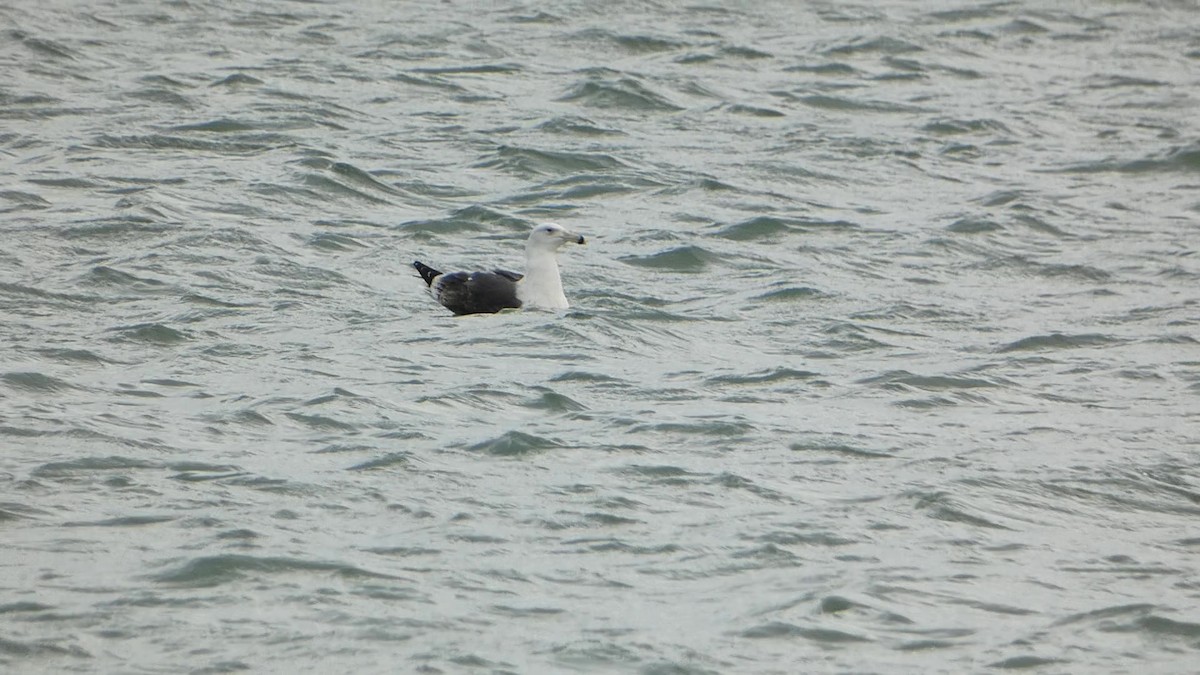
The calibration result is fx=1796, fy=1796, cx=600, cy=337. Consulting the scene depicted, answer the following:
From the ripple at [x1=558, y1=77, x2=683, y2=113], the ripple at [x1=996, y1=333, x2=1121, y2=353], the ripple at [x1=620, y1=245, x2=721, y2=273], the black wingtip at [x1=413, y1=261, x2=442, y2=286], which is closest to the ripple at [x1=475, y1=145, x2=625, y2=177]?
the ripple at [x1=558, y1=77, x2=683, y2=113]

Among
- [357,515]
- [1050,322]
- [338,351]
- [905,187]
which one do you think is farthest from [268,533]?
[905,187]

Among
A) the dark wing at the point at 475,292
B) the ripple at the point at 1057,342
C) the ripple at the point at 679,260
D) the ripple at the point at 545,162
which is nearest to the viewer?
the ripple at the point at 1057,342

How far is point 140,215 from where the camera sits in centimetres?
1360

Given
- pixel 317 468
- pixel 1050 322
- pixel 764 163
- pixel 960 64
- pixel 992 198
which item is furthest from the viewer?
pixel 960 64

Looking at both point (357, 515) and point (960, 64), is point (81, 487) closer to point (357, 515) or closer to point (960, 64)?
point (357, 515)

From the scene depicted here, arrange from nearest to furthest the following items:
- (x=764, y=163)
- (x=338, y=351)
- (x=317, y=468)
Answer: (x=317, y=468)
(x=338, y=351)
(x=764, y=163)

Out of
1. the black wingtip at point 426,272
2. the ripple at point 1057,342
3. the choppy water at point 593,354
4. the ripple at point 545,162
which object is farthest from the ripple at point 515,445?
the ripple at point 545,162

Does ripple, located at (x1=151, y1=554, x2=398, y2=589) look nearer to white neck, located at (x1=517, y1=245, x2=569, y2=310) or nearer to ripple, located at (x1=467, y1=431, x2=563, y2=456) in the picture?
ripple, located at (x1=467, y1=431, x2=563, y2=456)

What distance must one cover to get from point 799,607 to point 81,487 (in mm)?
3326

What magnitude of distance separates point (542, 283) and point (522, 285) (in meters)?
0.17

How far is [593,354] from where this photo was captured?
11.2 metres

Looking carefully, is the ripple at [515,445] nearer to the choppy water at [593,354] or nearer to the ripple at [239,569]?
the choppy water at [593,354]

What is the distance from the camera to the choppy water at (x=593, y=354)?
7184mm

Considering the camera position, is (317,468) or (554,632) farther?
(317,468)
